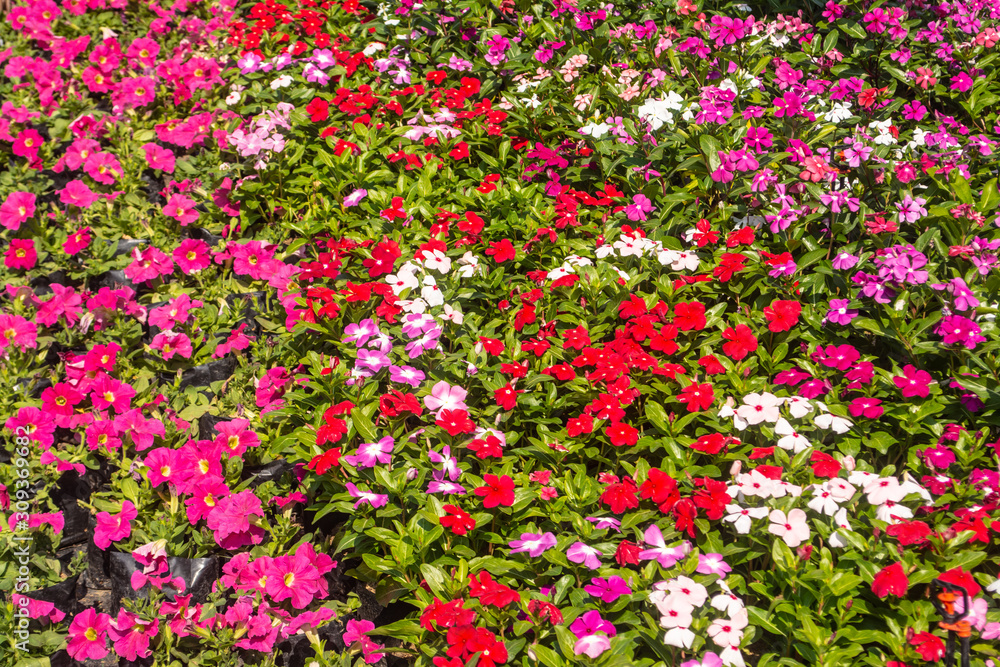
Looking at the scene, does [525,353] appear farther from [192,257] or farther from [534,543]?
[192,257]

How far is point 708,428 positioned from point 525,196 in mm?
1462

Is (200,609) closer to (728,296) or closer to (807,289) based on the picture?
(728,296)

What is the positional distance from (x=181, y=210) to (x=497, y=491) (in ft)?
8.20

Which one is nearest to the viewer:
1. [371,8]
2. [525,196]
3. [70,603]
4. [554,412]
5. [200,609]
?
[200,609]

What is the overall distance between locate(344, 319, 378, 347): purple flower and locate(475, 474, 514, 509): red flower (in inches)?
31.3

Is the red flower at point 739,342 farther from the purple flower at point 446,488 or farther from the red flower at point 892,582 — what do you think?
the purple flower at point 446,488

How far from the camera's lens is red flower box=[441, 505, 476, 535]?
7.03 feet

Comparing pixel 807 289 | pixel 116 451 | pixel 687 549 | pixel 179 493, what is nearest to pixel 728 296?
pixel 807 289

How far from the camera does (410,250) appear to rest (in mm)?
3123

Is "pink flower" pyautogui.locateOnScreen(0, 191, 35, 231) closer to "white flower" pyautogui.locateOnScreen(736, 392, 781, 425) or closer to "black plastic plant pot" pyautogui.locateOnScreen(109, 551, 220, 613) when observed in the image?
"black plastic plant pot" pyautogui.locateOnScreen(109, 551, 220, 613)

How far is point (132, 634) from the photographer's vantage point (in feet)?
7.36

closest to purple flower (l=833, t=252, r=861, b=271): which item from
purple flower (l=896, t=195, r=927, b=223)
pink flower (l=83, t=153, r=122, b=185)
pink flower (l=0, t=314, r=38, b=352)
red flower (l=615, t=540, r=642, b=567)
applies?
purple flower (l=896, t=195, r=927, b=223)

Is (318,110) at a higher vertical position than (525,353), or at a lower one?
higher

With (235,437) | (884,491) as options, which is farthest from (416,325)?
(884,491)
